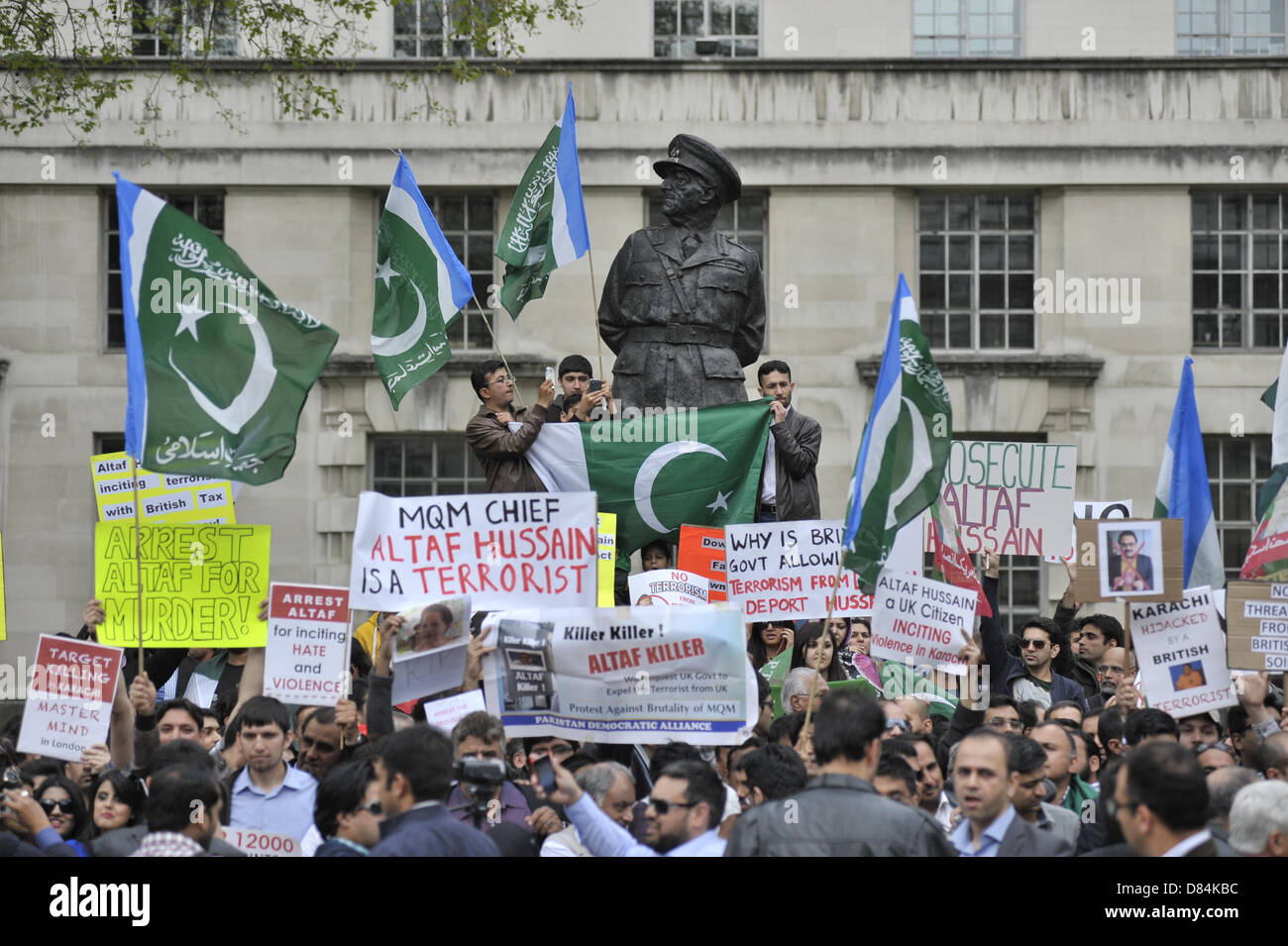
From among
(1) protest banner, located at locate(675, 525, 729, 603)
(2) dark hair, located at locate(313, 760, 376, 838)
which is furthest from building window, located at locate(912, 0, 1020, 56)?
(2) dark hair, located at locate(313, 760, 376, 838)

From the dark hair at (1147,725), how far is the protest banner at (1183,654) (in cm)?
72

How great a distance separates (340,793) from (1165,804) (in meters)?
2.82

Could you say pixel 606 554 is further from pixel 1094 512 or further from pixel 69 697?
pixel 1094 512

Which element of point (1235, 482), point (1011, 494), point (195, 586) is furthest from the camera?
point (1235, 482)

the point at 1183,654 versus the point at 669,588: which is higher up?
the point at 669,588

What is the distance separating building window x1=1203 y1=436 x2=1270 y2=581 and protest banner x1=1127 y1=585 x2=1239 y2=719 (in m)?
15.1

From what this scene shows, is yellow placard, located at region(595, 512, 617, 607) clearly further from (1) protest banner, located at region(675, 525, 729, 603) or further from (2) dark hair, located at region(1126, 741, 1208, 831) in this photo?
(2) dark hair, located at region(1126, 741, 1208, 831)

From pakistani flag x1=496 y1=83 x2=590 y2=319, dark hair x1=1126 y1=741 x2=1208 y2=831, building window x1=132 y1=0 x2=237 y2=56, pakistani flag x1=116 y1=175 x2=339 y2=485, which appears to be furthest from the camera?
building window x1=132 y1=0 x2=237 y2=56

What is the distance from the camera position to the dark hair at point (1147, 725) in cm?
877

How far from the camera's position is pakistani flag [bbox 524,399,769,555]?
12380 millimetres

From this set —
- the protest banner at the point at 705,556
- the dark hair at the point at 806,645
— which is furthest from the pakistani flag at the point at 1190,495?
the protest banner at the point at 705,556

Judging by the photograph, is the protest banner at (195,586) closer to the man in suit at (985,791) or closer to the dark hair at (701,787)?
the dark hair at (701,787)

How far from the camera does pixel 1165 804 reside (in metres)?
5.68

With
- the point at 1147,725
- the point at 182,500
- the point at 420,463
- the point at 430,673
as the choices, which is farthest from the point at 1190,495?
the point at 420,463
